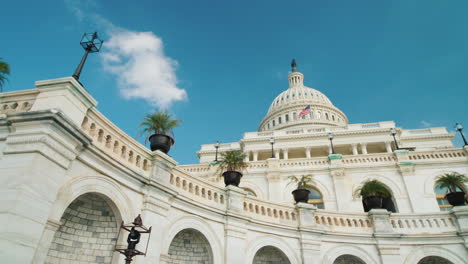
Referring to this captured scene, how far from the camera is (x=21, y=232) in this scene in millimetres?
6582

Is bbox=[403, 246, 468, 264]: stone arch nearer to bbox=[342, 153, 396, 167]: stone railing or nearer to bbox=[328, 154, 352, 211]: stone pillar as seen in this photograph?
bbox=[328, 154, 352, 211]: stone pillar

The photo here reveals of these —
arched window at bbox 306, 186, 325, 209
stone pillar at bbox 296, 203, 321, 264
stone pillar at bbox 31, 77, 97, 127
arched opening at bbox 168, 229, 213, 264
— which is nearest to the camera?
stone pillar at bbox 31, 77, 97, 127

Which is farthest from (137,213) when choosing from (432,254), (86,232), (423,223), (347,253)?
(423,223)

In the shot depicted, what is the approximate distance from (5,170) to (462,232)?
2118 centimetres

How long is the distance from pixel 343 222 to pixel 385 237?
7.62 ft

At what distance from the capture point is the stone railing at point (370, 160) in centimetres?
2962

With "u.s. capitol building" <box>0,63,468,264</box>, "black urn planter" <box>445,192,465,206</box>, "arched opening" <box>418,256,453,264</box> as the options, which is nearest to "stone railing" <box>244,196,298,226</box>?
"u.s. capitol building" <box>0,63,468,264</box>

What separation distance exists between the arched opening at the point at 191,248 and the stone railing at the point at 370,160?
21.8 m

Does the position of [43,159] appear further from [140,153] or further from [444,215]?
[444,215]

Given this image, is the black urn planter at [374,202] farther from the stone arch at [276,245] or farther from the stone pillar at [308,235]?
the stone arch at [276,245]

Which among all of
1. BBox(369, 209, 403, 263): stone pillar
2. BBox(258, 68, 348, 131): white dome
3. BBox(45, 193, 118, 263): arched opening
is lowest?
BBox(45, 193, 118, 263): arched opening

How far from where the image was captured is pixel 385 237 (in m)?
16.6

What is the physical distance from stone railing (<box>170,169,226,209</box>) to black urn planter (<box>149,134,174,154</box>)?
1.12m

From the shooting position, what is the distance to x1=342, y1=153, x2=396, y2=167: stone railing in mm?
29625
